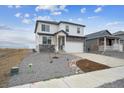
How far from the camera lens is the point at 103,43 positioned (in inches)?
800

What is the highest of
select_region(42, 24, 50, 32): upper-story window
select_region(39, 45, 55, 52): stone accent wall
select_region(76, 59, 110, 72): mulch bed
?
select_region(42, 24, 50, 32): upper-story window

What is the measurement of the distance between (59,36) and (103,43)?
735 cm

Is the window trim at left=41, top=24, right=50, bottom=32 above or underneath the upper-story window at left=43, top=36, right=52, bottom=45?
above

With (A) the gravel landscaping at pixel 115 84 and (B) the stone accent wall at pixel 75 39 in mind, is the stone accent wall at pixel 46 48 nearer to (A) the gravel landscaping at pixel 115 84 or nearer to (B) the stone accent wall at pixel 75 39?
(B) the stone accent wall at pixel 75 39

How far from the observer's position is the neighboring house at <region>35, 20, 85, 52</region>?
56.9 feet

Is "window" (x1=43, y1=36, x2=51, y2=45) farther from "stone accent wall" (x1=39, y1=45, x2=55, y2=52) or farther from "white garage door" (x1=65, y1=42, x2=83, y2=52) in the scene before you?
"white garage door" (x1=65, y1=42, x2=83, y2=52)

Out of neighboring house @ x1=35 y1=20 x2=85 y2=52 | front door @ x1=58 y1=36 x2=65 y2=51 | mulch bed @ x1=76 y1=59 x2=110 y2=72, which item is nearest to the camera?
mulch bed @ x1=76 y1=59 x2=110 y2=72

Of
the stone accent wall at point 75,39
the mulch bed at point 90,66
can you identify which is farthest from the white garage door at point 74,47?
the mulch bed at point 90,66

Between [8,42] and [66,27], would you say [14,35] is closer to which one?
[8,42]

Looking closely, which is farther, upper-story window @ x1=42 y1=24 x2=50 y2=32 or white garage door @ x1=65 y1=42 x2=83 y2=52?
white garage door @ x1=65 y1=42 x2=83 y2=52

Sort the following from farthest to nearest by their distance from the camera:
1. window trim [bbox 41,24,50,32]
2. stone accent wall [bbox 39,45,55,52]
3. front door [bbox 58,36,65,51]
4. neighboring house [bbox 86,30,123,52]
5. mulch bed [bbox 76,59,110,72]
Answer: neighboring house [bbox 86,30,123,52] → front door [bbox 58,36,65,51] → window trim [bbox 41,24,50,32] → stone accent wall [bbox 39,45,55,52] → mulch bed [bbox 76,59,110,72]

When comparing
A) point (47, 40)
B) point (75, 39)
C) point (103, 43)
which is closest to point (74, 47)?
point (75, 39)

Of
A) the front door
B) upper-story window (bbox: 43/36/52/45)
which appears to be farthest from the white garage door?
upper-story window (bbox: 43/36/52/45)
